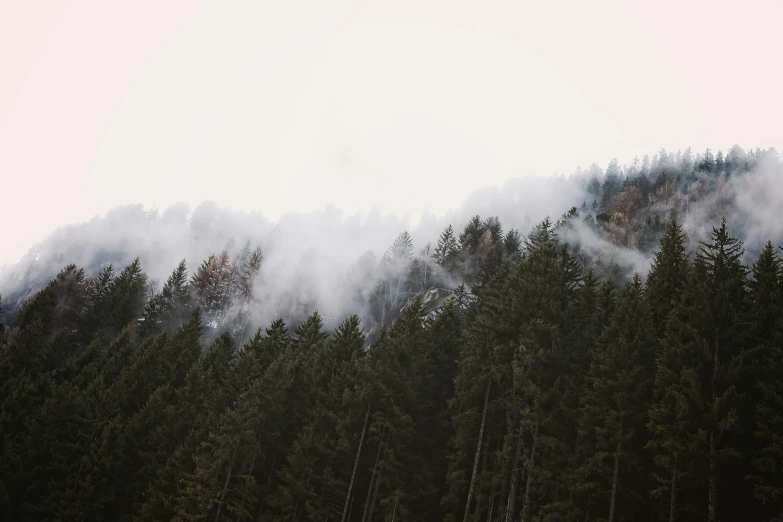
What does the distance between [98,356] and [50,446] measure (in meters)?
18.9

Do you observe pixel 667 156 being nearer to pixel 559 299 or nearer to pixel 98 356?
pixel 559 299

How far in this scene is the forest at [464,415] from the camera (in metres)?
19.7

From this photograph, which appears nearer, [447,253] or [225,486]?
[225,486]

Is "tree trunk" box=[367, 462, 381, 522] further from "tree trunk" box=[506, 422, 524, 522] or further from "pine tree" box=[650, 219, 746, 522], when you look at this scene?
"pine tree" box=[650, 219, 746, 522]

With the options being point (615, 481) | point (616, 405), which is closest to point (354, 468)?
point (615, 481)

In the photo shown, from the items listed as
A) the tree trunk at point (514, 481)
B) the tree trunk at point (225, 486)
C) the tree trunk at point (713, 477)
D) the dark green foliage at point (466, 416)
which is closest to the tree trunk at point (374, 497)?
the dark green foliage at point (466, 416)

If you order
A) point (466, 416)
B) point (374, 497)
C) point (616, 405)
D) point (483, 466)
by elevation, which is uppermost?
point (616, 405)

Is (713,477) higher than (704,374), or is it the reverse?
(704,374)

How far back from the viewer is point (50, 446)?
35.3 m

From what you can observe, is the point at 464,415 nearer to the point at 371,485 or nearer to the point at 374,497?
the point at 374,497

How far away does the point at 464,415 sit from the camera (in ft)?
83.6

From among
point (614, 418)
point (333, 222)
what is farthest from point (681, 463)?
point (333, 222)

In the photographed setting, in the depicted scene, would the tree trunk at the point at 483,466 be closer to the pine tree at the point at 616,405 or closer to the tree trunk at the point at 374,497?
the pine tree at the point at 616,405

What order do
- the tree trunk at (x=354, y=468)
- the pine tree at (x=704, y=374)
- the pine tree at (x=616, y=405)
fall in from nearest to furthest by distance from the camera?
the pine tree at (x=704, y=374) → the pine tree at (x=616, y=405) → the tree trunk at (x=354, y=468)
